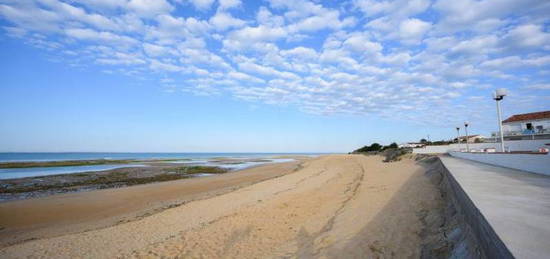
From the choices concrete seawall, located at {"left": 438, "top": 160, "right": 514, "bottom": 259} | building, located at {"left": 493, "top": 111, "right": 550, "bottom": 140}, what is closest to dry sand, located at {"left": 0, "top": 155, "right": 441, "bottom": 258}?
concrete seawall, located at {"left": 438, "top": 160, "right": 514, "bottom": 259}

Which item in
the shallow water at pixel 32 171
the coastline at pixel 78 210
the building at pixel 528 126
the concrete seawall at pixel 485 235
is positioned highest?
the building at pixel 528 126

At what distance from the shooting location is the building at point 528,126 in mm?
26250

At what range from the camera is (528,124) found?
2930cm

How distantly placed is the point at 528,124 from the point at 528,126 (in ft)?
1.16

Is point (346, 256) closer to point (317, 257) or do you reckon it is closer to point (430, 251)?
point (317, 257)

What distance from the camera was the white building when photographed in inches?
1070

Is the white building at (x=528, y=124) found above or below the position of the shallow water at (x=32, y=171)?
above

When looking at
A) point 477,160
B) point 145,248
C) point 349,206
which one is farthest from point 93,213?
point 477,160

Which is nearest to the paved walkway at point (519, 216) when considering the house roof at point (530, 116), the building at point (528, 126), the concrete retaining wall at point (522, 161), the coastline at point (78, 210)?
the concrete retaining wall at point (522, 161)

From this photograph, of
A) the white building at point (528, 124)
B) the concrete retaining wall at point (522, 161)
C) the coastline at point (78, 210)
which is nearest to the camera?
the coastline at point (78, 210)

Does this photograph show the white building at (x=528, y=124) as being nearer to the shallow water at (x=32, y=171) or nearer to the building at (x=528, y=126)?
the building at (x=528, y=126)

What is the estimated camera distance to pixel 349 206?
8992 millimetres

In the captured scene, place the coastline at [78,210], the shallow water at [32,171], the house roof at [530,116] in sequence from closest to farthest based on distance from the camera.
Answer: the coastline at [78,210] < the shallow water at [32,171] < the house roof at [530,116]

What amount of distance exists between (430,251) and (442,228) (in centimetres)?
115
